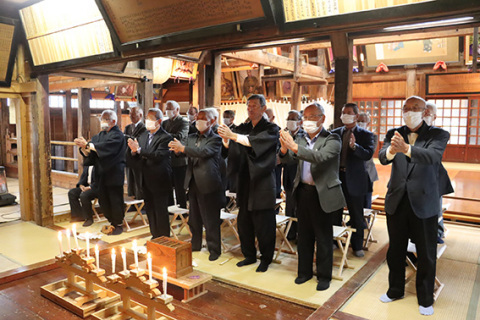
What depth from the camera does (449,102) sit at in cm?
1465

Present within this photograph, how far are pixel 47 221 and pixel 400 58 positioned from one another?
516 inches

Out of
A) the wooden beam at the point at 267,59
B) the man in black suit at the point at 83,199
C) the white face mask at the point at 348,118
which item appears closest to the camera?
the white face mask at the point at 348,118

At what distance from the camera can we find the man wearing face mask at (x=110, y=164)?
6.33m

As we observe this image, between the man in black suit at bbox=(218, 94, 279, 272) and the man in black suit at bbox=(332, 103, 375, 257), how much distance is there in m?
1.04

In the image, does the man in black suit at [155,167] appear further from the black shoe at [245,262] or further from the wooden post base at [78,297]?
the wooden post base at [78,297]

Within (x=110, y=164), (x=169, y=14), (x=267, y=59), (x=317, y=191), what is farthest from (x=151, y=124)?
(x=267, y=59)

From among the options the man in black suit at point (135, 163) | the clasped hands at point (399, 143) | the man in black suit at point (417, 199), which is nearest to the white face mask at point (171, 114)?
the man in black suit at point (135, 163)

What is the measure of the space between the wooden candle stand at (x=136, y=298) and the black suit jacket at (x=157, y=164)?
2039mm

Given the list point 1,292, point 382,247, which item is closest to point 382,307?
point 382,247

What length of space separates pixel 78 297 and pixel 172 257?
1012 mm

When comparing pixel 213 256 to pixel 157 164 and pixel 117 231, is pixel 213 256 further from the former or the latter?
pixel 117 231

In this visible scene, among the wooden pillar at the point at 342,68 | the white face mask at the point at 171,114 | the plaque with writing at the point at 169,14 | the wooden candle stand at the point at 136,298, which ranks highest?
the plaque with writing at the point at 169,14

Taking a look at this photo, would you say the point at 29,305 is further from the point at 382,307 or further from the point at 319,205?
the point at 382,307

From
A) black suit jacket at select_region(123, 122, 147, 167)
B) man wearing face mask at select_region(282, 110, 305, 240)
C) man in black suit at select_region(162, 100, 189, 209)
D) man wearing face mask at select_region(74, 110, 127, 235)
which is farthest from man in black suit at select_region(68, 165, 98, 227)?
man wearing face mask at select_region(282, 110, 305, 240)
